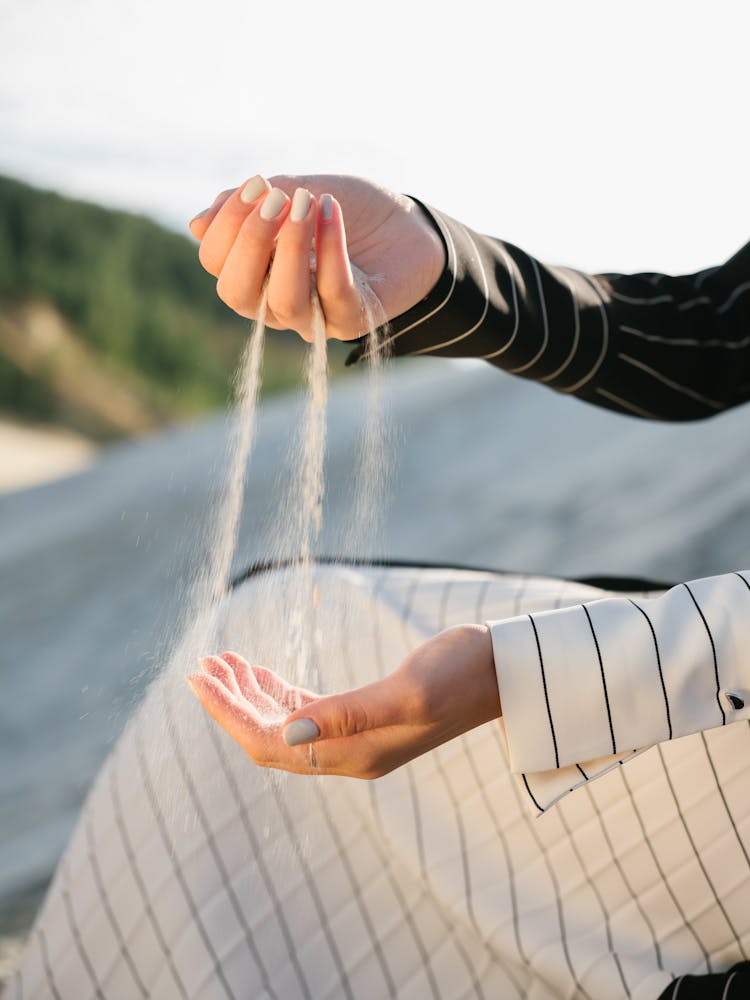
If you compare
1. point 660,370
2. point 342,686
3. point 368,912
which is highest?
point 660,370

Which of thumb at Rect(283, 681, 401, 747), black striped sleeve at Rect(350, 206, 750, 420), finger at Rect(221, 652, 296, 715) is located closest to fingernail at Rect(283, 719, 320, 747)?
thumb at Rect(283, 681, 401, 747)

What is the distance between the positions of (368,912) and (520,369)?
0.53 m

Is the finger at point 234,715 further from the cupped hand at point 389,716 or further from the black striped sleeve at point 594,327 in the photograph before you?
the black striped sleeve at point 594,327

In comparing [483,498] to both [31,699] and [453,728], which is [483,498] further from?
[453,728]

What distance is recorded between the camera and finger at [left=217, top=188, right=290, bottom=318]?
743 mm

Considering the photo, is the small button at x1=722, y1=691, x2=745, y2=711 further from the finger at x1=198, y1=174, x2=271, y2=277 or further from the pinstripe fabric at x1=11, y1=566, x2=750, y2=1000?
A: the finger at x1=198, y1=174, x2=271, y2=277

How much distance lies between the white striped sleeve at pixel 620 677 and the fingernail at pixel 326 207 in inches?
12.5

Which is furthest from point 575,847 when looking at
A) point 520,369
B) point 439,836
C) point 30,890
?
point 30,890

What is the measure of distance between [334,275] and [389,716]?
1.06 feet

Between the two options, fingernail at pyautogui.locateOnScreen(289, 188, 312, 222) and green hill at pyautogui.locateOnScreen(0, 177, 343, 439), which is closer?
fingernail at pyautogui.locateOnScreen(289, 188, 312, 222)

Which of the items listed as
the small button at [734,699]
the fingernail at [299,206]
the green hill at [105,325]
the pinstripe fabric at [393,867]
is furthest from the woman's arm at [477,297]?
the green hill at [105,325]

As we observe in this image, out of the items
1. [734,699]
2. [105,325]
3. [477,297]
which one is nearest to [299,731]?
[734,699]

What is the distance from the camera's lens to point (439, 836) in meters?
0.95

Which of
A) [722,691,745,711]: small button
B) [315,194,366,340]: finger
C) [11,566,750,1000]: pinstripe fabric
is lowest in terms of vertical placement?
A: [11,566,750,1000]: pinstripe fabric
